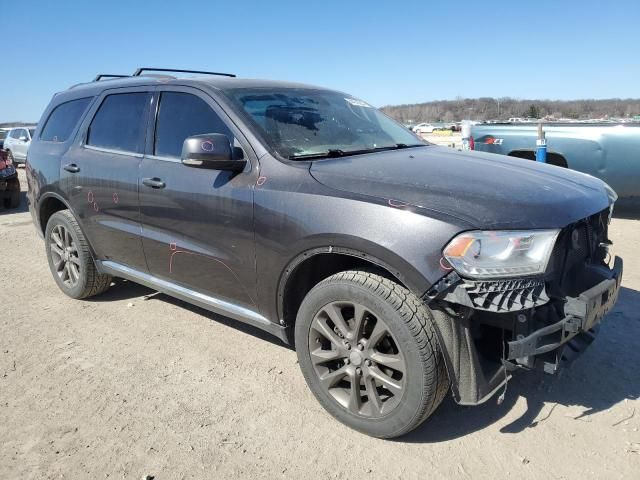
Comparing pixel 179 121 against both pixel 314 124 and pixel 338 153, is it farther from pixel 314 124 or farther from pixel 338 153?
pixel 338 153

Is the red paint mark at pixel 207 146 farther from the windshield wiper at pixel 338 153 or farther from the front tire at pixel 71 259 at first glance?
the front tire at pixel 71 259

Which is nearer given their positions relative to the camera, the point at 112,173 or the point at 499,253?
the point at 499,253

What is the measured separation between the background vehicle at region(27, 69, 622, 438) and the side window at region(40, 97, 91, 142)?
62cm

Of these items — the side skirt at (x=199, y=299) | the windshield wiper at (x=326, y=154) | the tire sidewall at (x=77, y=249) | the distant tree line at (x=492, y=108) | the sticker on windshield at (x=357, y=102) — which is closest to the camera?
the windshield wiper at (x=326, y=154)

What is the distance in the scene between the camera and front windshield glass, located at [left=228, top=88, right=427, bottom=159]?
10.0 feet

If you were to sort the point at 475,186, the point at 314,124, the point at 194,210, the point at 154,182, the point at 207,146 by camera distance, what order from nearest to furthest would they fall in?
the point at 475,186 < the point at 207,146 < the point at 194,210 < the point at 314,124 < the point at 154,182

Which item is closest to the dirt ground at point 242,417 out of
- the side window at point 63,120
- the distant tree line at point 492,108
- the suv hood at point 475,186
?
the suv hood at point 475,186

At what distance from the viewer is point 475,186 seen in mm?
2459

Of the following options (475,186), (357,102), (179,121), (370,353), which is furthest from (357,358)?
(357,102)

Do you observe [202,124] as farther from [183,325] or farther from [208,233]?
[183,325]

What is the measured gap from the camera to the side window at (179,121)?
3232mm

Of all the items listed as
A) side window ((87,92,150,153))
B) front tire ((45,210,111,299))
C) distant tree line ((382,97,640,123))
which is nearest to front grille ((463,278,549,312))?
side window ((87,92,150,153))

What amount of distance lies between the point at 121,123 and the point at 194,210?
1.29 meters

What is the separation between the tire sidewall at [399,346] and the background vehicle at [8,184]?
399 inches
